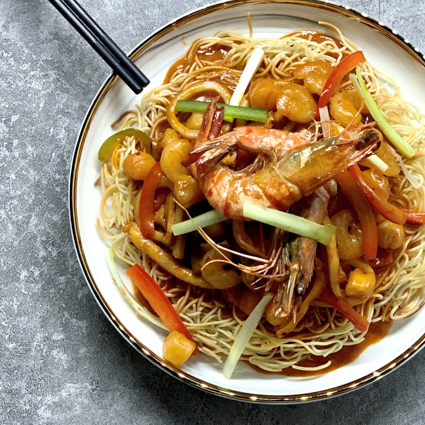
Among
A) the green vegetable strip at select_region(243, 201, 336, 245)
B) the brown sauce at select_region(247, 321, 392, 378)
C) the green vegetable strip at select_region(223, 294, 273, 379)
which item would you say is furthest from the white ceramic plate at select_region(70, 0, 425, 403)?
the green vegetable strip at select_region(243, 201, 336, 245)

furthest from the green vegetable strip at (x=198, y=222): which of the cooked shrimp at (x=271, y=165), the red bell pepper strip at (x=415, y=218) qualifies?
the red bell pepper strip at (x=415, y=218)

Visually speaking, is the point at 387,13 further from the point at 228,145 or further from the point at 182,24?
the point at 228,145

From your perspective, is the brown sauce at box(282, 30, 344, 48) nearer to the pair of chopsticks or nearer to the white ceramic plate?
the white ceramic plate

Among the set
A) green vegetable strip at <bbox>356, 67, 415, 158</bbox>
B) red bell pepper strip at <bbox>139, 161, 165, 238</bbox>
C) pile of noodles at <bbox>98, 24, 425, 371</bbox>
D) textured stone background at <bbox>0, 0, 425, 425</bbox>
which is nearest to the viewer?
→ green vegetable strip at <bbox>356, 67, 415, 158</bbox>

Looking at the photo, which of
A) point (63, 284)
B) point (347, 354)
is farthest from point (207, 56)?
point (347, 354)

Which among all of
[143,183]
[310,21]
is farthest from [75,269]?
[310,21]

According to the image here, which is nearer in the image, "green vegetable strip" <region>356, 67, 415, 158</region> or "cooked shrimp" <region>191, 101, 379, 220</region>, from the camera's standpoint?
"cooked shrimp" <region>191, 101, 379, 220</region>
